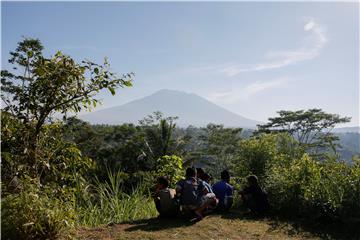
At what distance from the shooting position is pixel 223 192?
347 inches

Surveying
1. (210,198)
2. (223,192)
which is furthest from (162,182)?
(223,192)

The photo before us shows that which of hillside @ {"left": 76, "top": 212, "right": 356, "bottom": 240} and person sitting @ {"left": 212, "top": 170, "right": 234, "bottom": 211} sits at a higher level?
person sitting @ {"left": 212, "top": 170, "right": 234, "bottom": 211}

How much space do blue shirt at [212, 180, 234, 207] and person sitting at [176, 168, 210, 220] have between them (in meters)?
0.90

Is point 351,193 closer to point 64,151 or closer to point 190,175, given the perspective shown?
point 190,175

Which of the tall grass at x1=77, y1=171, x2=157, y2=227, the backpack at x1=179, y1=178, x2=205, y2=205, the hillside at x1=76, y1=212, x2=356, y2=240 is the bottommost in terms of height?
the hillside at x1=76, y1=212, x2=356, y2=240

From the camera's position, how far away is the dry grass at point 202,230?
660cm

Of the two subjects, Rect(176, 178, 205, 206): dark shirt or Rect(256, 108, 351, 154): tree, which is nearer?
Rect(176, 178, 205, 206): dark shirt

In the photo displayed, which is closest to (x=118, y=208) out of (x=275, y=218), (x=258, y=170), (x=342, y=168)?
(x=275, y=218)

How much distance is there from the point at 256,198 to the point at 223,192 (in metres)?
0.72

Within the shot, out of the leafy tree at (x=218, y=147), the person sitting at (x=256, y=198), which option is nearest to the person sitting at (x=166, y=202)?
the person sitting at (x=256, y=198)

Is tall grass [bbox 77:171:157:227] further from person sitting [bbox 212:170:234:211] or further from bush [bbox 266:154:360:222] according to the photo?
bush [bbox 266:154:360:222]

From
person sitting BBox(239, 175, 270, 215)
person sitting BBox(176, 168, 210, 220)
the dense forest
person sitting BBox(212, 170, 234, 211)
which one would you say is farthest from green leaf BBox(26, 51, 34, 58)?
person sitting BBox(239, 175, 270, 215)

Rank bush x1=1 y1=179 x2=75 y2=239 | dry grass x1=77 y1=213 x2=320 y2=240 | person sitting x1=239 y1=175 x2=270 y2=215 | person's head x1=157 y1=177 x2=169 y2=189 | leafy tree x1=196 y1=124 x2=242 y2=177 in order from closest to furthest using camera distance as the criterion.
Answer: bush x1=1 y1=179 x2=75 y2=239 < dry grass x1=77 y1=213 x2=320 y2=240 < person's head x1=157 y1=177 x2=169 y2=189 < person sitting x1=239 y1=175 x2=270 y2=215 < leafy tree x1=196 y1=124 x2=242 y2=177

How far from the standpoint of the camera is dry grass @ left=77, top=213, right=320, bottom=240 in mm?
6598
